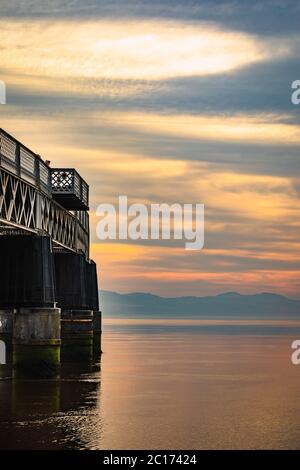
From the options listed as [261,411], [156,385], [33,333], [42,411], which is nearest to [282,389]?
[156,385]

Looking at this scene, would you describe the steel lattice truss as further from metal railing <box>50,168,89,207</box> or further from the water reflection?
the water reflection

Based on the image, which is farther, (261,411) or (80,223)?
(80,223)

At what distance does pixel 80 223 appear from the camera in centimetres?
8212

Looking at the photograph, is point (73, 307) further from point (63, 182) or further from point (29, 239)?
point (29, 239)

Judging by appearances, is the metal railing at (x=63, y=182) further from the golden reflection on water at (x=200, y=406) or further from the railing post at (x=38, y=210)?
the golden reflection on water at (x=200, y=406)

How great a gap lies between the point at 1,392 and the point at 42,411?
292 inches

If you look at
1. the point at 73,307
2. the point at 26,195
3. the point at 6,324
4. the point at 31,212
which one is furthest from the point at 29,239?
the point at 6,324

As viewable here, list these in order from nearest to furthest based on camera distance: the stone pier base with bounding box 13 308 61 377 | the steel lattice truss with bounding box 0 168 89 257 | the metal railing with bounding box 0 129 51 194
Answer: the metal railing with bounding box 0 129 51 194
the steel lattice truss with bounding box 0 168 89 257
the stone pier base with bounding box 13 308 61 377

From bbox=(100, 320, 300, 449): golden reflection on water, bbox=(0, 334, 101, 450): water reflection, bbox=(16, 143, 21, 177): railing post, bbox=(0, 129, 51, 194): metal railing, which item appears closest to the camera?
bbox=(0, 334, 101, 450): water reflection

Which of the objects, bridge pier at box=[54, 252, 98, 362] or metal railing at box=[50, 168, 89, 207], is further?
bridge pier at box=[54, 252, 98, 362]

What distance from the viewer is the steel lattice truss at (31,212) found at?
49344 millimetres

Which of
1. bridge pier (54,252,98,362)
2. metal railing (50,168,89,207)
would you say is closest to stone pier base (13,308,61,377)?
metal railing (50,168,89,207)

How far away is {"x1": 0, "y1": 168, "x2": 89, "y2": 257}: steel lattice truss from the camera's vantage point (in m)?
49.3
